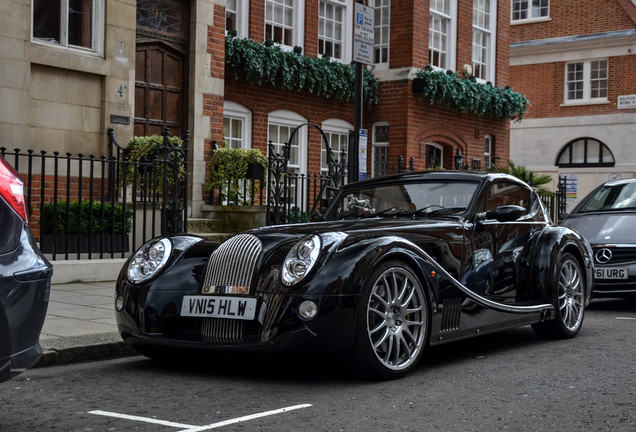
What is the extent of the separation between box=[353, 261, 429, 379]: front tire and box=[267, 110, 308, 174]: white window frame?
1240 centimetres

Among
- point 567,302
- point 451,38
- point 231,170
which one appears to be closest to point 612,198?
point 567,302

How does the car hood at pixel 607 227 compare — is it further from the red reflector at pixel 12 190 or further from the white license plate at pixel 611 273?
the red reflector at pixel 12 190

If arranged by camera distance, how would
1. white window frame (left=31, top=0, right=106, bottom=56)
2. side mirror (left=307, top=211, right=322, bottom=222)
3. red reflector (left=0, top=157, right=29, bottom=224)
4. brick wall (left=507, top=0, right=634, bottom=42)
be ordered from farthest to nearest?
brick wall (left=507, top=0, right=634, bottom=42) < white window frame (left=31, top=0, right=106, bottom=56) < side mirror (left=307, top=211, right=322, bottom=222) < red reflector (left=0, top=157, right=29, bottom=224)

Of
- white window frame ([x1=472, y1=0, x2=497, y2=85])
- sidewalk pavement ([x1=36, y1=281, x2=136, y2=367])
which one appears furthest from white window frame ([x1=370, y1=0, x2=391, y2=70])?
sidewalk pavement ([x1=36, y1=281, x2=136, y2=367])

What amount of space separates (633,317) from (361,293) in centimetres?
517

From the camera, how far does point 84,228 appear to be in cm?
1088

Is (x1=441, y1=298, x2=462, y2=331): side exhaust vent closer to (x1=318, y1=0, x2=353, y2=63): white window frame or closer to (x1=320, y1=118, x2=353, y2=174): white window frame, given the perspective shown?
(x1=320, y1=118, x2=353, y2=174): white window frame

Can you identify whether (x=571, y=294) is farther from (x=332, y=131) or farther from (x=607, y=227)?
(x=332, y=131)

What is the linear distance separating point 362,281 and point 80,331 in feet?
8.73

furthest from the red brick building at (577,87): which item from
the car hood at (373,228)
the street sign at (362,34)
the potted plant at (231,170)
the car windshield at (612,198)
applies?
the car hood at (373,228)

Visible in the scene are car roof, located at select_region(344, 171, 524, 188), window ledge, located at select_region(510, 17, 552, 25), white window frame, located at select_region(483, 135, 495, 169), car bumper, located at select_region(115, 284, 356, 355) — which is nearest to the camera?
car bumper, located at select_region(115, 284, 356, 355)

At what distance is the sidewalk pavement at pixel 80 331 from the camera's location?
6.35m

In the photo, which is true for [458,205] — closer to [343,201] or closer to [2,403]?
[343,201]

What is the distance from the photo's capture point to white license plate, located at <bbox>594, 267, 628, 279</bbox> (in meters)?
10.1
